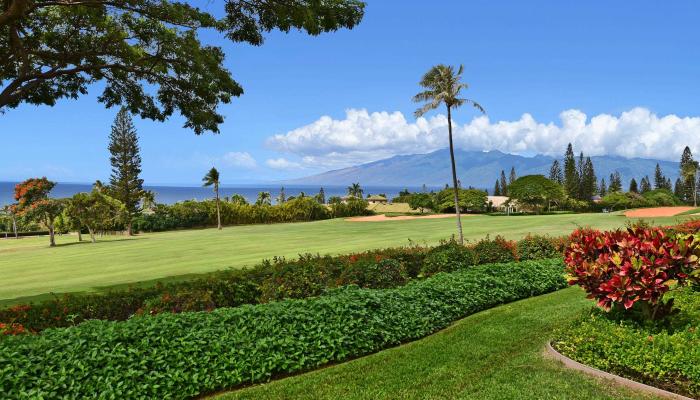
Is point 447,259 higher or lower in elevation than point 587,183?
lower

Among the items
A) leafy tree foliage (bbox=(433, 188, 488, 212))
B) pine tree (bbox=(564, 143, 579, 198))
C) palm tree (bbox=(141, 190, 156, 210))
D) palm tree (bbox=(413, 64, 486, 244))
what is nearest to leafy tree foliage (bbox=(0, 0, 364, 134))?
palm tree (bbox=(413, 64, 486, 244))

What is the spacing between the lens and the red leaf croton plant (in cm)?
635

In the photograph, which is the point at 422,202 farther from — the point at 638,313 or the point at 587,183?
the point at 638,313

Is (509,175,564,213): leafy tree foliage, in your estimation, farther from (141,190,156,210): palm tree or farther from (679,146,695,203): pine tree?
(141,190,156,210): palm tree

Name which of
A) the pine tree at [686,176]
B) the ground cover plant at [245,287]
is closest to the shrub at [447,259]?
the ground cover plant at [245,287]

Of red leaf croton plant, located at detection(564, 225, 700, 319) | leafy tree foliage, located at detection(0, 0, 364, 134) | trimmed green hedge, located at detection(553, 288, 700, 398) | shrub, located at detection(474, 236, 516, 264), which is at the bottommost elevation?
trimmed green hedge, located at detection(553, 288, 700, 398)

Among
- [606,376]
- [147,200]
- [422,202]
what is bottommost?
[606,376]

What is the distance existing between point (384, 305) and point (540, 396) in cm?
331

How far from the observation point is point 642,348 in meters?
6.03

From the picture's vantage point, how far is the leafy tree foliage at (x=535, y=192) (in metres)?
93.7

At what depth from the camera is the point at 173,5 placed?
1029cm

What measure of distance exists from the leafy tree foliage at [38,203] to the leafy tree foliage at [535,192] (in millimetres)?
80436

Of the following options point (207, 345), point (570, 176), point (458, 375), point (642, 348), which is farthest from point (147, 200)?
point (570, 176)

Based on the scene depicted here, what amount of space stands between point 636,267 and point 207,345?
6007 millimetres
